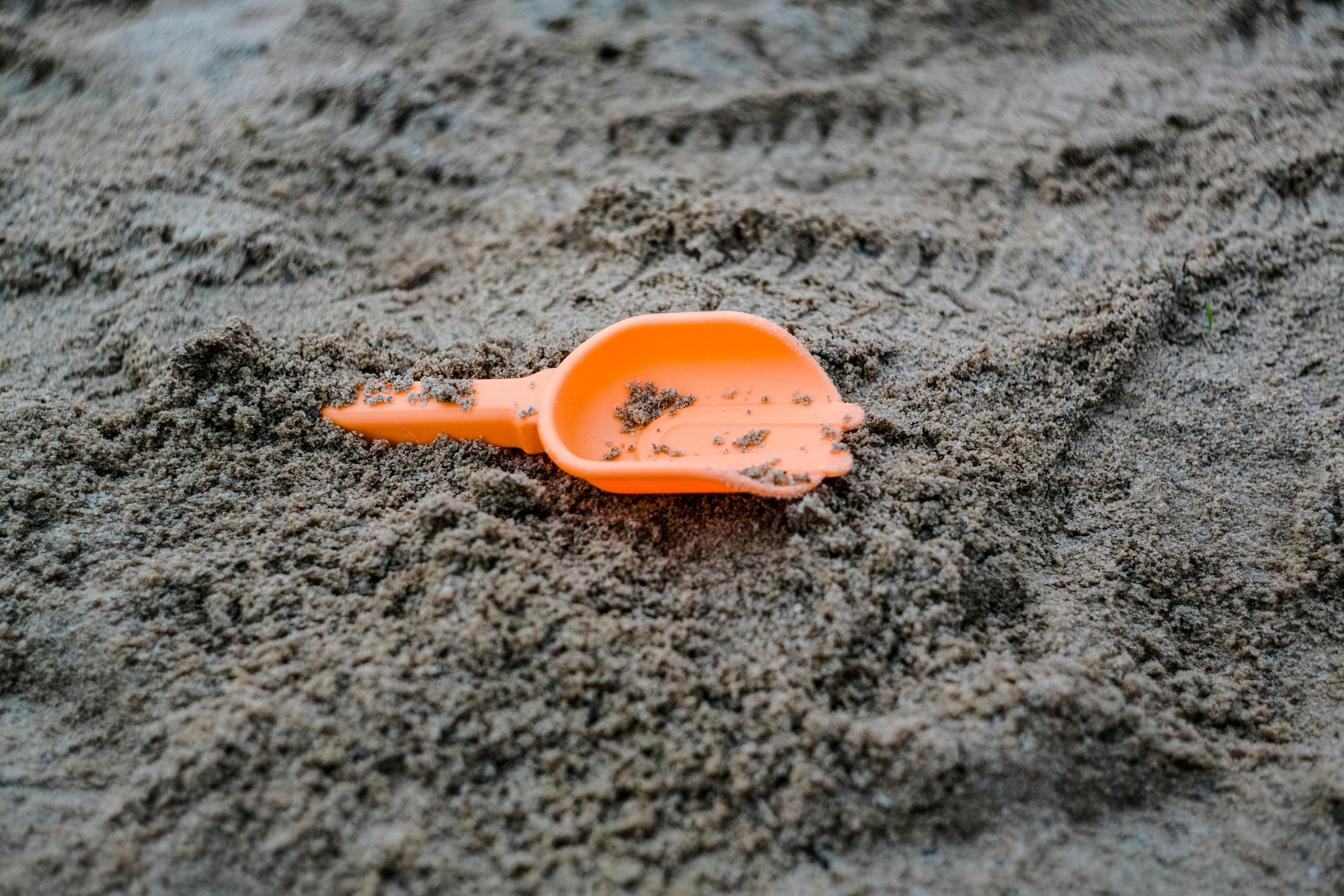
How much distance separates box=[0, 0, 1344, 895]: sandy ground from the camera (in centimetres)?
111

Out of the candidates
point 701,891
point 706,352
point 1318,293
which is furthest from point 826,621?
point 1318,293

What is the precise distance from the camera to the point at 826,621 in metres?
1.23

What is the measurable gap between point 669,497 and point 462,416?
380 millimetres

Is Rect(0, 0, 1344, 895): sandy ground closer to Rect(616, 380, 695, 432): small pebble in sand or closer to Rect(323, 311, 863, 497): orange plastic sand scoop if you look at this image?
Rect(323, 311, 863, 497): orange plastic sand scoop

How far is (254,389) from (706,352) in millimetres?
810

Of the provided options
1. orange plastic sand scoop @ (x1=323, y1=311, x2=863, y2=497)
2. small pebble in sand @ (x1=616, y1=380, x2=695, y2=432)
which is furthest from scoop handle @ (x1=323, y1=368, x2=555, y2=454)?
small pebble in sand @ (x1=616, y1=380, x2=695, y2=432)

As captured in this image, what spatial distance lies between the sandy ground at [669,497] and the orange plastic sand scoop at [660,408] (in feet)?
0.17

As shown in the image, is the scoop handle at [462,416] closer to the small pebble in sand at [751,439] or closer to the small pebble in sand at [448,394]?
the small pebble in sand at [448,394]

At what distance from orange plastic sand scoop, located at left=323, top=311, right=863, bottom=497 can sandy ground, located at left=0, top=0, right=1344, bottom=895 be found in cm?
5

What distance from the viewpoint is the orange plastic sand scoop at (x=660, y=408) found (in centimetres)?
139

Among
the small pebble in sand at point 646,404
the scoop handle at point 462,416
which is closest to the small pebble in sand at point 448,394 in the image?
the scoop handle at point 462,416

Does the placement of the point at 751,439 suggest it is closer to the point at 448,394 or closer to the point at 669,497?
the point at 669,497

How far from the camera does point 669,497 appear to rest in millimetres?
1395

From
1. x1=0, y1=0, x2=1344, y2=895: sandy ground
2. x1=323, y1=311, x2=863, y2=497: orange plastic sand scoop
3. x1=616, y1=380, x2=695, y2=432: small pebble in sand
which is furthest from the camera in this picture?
x1=616, y1=380, x2=695, y2=432: small pebble in sand
